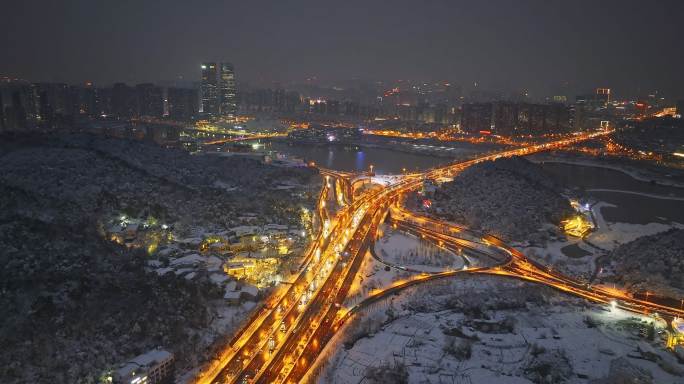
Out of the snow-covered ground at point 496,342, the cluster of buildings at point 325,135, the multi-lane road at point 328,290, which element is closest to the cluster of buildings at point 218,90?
the cluster of buildings at point 325,135

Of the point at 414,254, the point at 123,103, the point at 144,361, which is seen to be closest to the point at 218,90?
the point at 123,103

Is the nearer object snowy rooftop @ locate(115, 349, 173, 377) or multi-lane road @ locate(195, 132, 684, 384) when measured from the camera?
snowy rooftop @ locate(115, 349, 173, 377)

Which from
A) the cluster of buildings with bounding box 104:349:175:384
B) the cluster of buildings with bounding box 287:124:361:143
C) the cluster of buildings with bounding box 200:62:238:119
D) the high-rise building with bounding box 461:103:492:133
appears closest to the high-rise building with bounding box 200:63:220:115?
Answer: the cluster of buildings with bounding box 200:62:238:119

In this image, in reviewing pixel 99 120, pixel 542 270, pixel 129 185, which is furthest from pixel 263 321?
pixel 99 120

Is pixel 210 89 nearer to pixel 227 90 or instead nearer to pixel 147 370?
pixel 227 90

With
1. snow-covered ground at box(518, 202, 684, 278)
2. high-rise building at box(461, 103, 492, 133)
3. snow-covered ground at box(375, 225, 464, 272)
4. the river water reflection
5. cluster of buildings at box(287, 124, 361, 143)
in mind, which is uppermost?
high-rise building at box(461, 103, 492, 133)

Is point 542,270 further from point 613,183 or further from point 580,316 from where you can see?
point 613,183

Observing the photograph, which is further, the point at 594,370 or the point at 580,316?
the point at 580,316

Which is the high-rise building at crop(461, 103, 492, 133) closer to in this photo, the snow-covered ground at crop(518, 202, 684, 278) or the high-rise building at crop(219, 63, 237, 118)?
the high-rise building at crop(219, 63, 237, 118)
